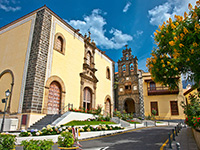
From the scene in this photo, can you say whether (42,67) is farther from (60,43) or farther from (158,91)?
(158,91)

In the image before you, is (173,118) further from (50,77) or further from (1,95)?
(1,95)

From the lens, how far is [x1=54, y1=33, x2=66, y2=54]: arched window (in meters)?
15.5

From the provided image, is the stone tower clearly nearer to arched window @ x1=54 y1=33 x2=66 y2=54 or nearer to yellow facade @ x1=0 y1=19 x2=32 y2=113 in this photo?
arched window @ x1=54 y1=33 x2=66 y2=54

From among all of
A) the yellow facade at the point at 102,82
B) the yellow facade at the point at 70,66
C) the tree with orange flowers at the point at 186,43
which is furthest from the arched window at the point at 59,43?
the tree with orange flowers at the point at 186,43

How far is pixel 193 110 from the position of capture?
1078 centimetres

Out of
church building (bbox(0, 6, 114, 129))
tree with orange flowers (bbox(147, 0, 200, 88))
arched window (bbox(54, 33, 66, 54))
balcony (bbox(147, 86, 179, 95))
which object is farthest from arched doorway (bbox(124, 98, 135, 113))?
tree with orange flowers (bbox(147, 0, 200, 88))

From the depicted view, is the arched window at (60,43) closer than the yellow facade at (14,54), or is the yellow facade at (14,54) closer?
the yellow facade at (14,54)

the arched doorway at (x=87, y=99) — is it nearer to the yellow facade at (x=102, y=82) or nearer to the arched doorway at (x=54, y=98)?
the yellow facade at (x=102, y=82)

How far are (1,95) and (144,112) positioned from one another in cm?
2551

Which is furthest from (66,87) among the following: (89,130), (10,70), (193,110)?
(193,110)

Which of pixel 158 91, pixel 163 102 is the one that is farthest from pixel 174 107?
pixel 158 91

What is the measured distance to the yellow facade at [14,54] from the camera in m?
13.0

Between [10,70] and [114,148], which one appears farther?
[10,70]

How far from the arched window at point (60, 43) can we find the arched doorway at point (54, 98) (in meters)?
3.42
